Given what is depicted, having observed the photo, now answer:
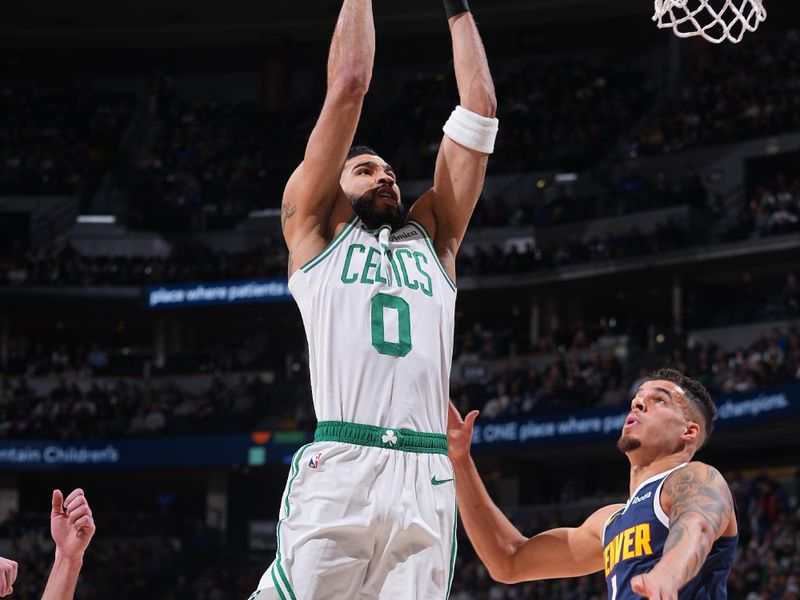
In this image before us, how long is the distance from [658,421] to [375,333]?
1.46m

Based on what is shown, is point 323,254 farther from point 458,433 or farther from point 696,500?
point 696,500

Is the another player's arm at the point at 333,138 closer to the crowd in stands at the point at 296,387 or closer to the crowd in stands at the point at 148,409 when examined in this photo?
the crowd in stands at the point at 296,387

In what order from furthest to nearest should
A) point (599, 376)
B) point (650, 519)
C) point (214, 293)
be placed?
point (214, 293) < point (599, 376) < point (650, 519)

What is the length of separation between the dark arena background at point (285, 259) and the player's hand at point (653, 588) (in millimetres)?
17398

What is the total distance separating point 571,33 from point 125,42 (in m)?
13.3

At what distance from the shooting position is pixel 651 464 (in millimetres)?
5566

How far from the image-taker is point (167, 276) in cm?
3294

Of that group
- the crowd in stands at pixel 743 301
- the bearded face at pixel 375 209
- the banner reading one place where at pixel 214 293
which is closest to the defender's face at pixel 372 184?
the bearded face at pixel 375 209

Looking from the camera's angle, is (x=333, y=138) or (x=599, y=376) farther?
(x=599, y=376)

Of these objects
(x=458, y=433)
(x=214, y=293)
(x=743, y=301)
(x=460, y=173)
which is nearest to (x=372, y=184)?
(x=460, y=173)

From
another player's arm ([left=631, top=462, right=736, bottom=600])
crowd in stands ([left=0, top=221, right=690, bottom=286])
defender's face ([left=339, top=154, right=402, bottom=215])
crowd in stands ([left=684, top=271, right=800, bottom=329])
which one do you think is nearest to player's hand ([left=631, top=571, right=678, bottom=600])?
another player's arm ([left=631, top=462, right=736, bottom=600])

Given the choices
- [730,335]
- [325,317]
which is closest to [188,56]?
[730,335]

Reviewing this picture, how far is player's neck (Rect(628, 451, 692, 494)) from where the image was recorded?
18.1 feet

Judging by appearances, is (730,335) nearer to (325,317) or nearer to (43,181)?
(43,181)
